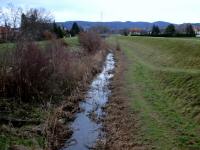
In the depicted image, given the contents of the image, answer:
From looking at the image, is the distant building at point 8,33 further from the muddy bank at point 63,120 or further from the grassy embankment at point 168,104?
the grassy embankment at point 168,104

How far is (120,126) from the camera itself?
594 inches

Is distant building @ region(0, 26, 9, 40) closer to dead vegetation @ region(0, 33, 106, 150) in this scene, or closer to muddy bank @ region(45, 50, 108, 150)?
dead vegetation @ region(0, 33, 106, 150)

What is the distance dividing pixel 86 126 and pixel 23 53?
16.6 ft

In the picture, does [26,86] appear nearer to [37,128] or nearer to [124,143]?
[37,128]

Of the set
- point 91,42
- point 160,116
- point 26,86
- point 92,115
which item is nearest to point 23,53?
point 26,86

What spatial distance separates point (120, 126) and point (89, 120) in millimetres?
1855

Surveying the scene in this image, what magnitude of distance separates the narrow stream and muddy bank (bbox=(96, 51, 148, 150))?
381 millimetres

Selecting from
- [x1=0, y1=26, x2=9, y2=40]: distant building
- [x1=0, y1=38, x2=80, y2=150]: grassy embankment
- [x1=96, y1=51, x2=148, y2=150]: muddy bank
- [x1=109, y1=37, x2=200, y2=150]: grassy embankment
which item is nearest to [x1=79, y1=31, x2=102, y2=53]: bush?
[x1=109, y1=37, x2=200, y2=150]: grassy embankment

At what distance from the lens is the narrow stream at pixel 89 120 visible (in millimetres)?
13312

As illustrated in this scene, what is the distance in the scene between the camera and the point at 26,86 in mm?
17844

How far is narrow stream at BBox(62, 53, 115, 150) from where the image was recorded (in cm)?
1331

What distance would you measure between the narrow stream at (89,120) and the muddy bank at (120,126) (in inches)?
15.0

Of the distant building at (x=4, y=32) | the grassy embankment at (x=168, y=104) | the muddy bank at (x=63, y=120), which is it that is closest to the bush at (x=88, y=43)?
the grassy embankment at (x=168, y=104)

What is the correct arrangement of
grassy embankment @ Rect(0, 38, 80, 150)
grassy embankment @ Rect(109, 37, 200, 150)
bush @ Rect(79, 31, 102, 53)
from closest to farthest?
1. grassy embankment @ Rect(0, 38, 80, 150)
2. grassy embankment @ Rect(109, 37, 200, 150)
3. bush @ Rect(79, 31, 102, 53)
